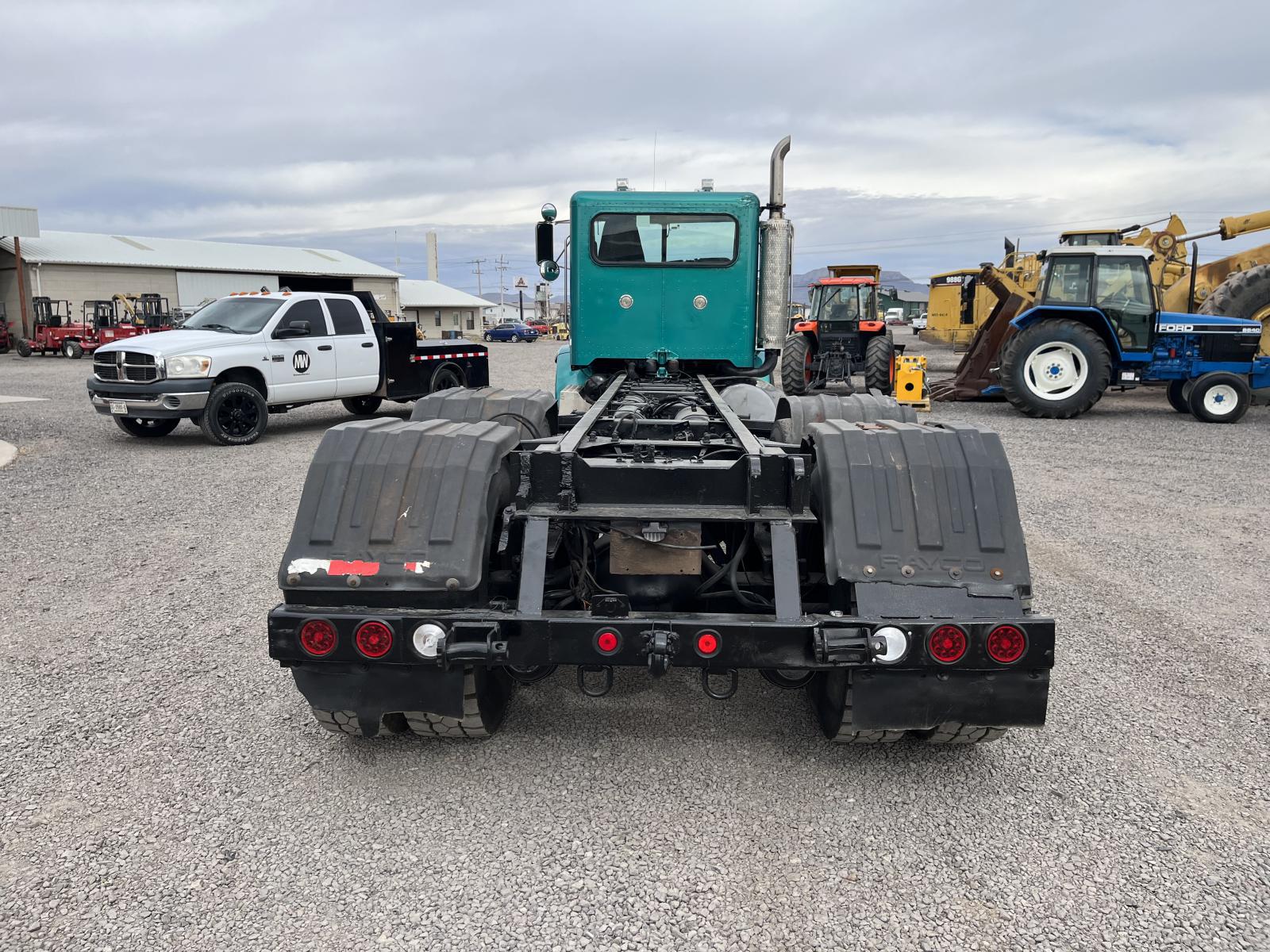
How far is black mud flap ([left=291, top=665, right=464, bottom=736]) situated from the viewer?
295 centimetres

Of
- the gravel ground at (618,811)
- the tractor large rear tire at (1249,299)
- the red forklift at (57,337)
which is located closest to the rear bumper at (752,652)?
the gravel ground at (618,811)

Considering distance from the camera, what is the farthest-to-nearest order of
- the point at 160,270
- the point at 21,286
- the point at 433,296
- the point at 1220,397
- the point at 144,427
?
the point at 433,296
the point at 160,270
the point at 21,286
the point at 1220,397
the point at 144,427

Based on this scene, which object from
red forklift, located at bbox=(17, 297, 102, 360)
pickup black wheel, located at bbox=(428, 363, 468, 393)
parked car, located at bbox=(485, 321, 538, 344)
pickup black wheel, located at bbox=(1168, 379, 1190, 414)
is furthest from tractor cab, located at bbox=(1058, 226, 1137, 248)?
parked car, located at bbox=(485, 321, 538, 344)

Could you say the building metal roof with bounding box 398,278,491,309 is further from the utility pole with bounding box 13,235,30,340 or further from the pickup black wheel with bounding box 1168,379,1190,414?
the pickup black wheel with bounding box 1168,379,1190,414

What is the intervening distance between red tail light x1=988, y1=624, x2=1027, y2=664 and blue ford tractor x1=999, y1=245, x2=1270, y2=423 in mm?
11859

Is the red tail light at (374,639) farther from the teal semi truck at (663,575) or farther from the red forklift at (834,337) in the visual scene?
the red forklift at (834,337)

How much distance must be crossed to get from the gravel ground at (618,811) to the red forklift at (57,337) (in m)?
29.9

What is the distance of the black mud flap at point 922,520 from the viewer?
9.43 ft

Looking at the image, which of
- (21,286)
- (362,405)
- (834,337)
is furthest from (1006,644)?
(21,286)

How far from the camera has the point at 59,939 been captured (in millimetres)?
2318

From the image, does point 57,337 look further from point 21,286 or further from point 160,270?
point 160,270

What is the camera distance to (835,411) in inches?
212

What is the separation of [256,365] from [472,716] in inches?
363

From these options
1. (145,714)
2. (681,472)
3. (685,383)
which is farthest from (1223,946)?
(685,383)
